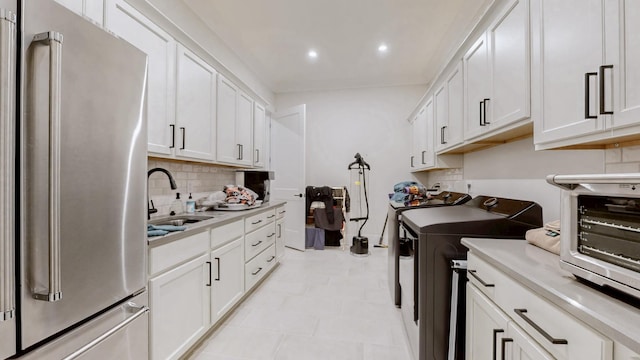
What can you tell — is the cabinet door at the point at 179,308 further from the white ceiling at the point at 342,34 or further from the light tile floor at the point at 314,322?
the white ceiling at the point at 342,34

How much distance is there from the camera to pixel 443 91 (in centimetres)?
269

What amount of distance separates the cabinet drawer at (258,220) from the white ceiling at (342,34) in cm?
214

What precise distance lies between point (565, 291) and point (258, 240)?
2.49 metres

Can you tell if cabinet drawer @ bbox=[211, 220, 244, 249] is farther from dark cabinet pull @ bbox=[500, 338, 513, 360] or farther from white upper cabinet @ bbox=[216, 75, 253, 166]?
dark cabinet pull @ bbox=[500, 338, 513, 360]

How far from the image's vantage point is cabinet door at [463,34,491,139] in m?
1.76


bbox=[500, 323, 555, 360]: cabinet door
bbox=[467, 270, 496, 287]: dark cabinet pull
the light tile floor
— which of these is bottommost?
the light tile floor

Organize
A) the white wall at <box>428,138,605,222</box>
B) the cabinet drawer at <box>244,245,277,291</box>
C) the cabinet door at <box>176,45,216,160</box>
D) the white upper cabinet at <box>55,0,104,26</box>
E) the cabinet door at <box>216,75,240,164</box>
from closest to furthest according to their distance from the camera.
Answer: the white upper cabinet at <box>55,0,104,26</box> → the white wall at <box>428,138,605,222</box> → the cabinet door at <box>176,45,216,160</box> → the cabinet drawer at <box>244,245,277,291</box> → the cabinet door at <box>216,75,240,164</box>

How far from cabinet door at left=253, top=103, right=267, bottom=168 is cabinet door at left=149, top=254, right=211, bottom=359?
190 cm

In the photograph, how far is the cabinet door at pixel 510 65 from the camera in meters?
1.36

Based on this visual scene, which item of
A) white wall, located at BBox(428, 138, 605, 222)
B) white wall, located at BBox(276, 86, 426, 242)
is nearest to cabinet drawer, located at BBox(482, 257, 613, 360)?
white wall, located at BBox(428, 138, 605, 222)

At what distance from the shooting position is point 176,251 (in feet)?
5.18

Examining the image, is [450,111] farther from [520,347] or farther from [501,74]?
[520,347]

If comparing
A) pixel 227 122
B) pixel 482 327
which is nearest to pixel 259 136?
pixel 227 122

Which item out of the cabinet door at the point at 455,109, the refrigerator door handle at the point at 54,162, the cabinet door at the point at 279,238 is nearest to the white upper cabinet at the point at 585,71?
the cabinet door at the point at 455,109
